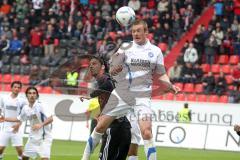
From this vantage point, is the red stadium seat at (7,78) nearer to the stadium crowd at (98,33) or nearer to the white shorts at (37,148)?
the stadium crowd at (98,33)

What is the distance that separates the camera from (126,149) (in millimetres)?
10711

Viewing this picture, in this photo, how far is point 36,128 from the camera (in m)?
14.1

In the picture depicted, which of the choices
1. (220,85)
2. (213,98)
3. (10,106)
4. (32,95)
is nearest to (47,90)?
(213,98)

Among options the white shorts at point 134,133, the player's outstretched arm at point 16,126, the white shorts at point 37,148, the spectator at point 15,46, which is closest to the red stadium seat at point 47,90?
the spectator at point 15,46

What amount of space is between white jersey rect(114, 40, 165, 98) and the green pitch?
6.35 m

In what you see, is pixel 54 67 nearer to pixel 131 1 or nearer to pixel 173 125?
pixel 131 1

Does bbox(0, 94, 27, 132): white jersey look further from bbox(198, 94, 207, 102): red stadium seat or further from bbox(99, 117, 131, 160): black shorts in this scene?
bbox(198, 94, 207, 102): red stadium seat

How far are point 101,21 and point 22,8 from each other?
14.8 feet

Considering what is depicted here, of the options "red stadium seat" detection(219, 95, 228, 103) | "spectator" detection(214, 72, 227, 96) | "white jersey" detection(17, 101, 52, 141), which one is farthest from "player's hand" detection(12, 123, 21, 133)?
"spectator" detection(214, 72, 227, 96)

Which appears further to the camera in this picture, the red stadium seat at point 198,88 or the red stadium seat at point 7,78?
the red stadium seat at point 7,78

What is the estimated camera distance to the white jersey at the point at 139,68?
1145cm

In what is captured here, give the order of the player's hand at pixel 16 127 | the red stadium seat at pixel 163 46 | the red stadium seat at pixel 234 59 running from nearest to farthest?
the player's hand at pixel 16 127 < the red stadium seat at pixel 234 59 < the red stadium seat at pixel 163 46

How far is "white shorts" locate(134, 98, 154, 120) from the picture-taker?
36.7 ft

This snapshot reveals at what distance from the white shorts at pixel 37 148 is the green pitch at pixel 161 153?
281cm
